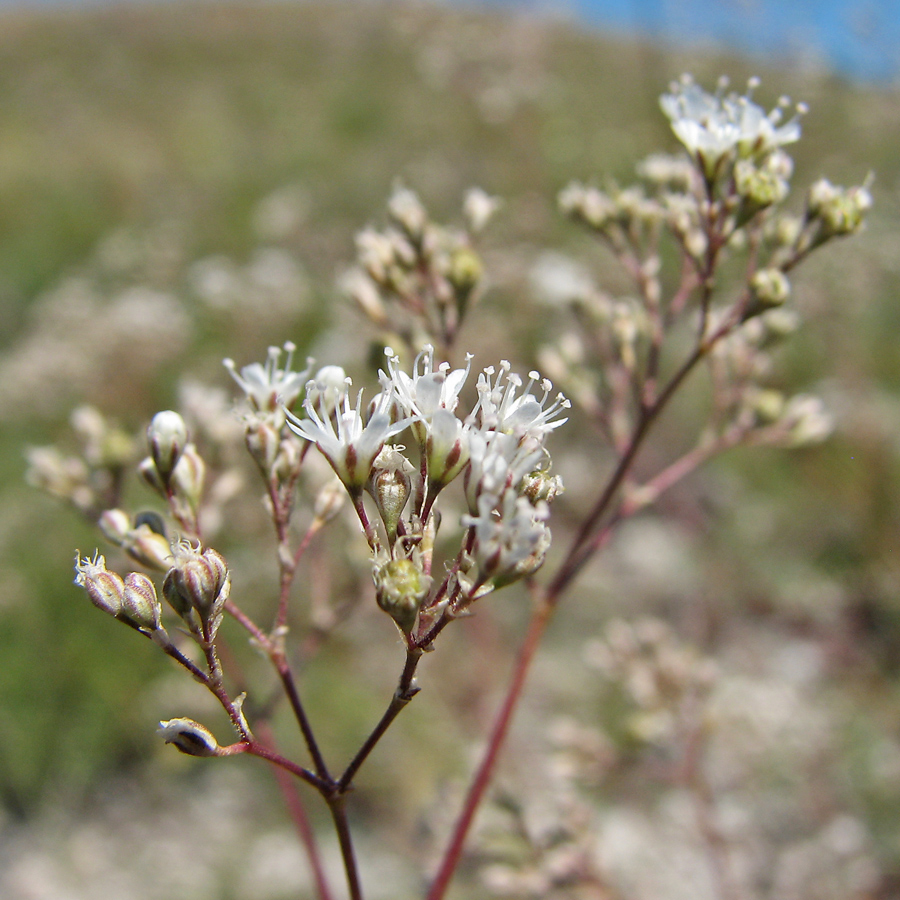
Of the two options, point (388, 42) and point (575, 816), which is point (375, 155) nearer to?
point (388, 42)

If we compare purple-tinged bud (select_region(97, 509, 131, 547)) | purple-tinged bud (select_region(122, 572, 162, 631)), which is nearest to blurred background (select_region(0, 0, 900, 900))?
purple-tinged bud (select_region(97, 509, 131, 547))

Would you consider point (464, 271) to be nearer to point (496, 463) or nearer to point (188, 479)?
point (188, 479)

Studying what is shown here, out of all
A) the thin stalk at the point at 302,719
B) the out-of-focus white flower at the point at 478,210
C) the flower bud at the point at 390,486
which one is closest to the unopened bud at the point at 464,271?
the out-of-focus white flower at the point at 478,210

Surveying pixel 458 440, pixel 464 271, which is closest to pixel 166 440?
pixel 458 440

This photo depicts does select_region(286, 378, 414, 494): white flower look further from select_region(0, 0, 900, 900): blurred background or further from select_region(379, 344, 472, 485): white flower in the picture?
select_region(0, 0, 900, 900): blurred background

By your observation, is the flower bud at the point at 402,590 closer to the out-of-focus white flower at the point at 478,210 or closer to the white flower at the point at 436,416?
the white flower at the point at 436,416

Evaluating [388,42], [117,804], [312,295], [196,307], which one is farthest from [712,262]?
[388,42]

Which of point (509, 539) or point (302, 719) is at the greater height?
point (509, 539)
